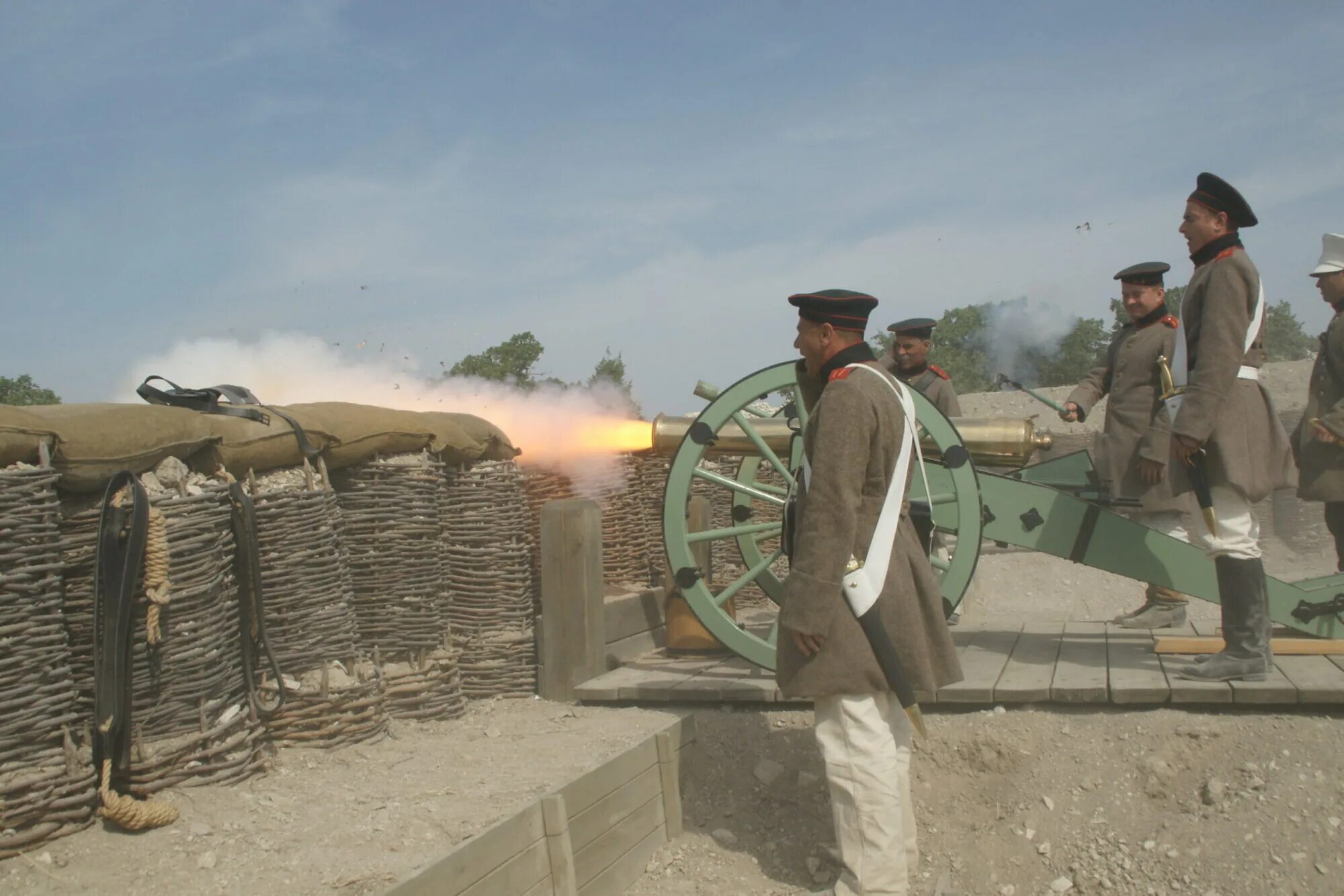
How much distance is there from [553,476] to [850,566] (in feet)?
13.5

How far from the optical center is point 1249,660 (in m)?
4.59

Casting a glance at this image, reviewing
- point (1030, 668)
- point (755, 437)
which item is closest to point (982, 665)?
point (1030, 668)

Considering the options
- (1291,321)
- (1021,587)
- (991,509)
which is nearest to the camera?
(991,509)

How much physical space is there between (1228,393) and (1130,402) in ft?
4.08

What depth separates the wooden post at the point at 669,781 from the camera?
4.59m

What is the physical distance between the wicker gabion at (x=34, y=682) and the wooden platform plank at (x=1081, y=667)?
11.4 ft

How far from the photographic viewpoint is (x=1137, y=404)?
5824mm

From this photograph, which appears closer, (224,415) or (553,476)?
(224,415)

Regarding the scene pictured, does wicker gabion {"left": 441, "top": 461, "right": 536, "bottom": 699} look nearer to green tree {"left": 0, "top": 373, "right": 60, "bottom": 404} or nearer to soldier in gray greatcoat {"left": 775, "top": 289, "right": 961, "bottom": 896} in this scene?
soldier in gray greatcoat {"left": 775, "top": 289, "right": 961, "bottom": 896}

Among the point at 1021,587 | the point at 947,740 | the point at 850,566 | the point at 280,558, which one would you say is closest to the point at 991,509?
the point at 947,740

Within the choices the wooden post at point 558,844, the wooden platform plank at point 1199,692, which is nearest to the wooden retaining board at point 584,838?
the wooden post at point 558,844

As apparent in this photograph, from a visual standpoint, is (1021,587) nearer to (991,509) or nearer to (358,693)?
(991,509)

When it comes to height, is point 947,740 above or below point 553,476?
below

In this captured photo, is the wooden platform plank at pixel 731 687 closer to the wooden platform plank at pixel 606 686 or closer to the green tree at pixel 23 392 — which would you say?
the wooden platform plank at pixel 606 686
